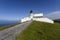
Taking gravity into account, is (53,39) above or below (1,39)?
below

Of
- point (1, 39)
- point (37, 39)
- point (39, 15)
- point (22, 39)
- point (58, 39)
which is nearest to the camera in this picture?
point (1, 39)

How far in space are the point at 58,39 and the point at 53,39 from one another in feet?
3.74

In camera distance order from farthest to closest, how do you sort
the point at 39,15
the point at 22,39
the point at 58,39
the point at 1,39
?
the point at 39,15 < the point at 58,39 < the point at 22,39 < the point at 1,39

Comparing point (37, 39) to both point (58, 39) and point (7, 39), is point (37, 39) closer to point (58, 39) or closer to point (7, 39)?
point (58, 39)

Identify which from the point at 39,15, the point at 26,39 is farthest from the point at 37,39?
the point at 39,15

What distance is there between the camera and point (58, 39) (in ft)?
75.6

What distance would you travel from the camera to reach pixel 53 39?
2253 cm

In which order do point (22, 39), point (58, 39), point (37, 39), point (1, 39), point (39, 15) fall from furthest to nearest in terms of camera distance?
1. point (39, 15)
2. point (58, 39)
3. point (37, 39)
4. point (22, 39)
5. point (1, 39)

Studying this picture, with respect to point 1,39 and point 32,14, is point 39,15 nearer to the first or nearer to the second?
point 32,14

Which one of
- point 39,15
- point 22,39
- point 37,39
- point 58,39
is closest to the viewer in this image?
point 22,39

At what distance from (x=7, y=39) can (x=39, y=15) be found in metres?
56.9

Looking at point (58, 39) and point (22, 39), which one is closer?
point (22, 39)

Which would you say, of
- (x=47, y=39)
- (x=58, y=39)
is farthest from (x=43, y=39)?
(x=58, y=39)

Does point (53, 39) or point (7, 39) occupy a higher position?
point (7, 39)
